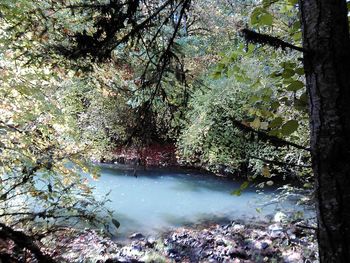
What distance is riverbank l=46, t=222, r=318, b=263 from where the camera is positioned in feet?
14.6

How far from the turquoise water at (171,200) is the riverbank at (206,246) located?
0.58 metres

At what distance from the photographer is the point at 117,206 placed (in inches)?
282

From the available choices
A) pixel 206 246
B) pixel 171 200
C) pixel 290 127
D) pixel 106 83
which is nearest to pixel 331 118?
pixel 290 127

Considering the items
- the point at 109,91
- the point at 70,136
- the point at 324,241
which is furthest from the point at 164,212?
the point at 324,241

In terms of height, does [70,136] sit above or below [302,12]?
below

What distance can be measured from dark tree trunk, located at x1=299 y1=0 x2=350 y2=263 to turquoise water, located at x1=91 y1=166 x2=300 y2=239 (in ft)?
14.1

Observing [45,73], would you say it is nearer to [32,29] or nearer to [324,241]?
[32,29]

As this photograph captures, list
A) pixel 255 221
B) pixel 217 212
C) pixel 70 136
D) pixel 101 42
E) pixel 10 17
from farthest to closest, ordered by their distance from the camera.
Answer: pixel 217 212 < pixel 255 221 < pixel 70 136 < pixel 10 17 < pixel 101 42

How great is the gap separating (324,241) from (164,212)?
6042 millimetres

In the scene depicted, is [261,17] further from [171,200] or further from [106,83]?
[171,200]

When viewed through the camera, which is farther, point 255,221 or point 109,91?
point 255,221

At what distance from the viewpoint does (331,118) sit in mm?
1030

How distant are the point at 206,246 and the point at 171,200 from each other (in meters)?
2.54

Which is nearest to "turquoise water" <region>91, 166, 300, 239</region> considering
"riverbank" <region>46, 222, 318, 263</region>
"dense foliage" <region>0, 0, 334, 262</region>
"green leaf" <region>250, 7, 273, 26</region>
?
"riverbank" <region>46, 222, 318, 263</region>
